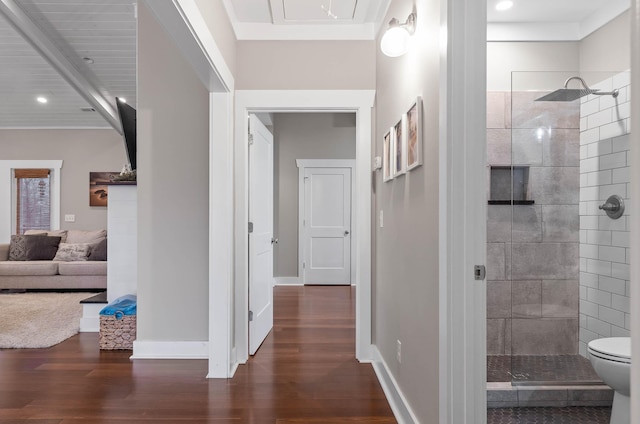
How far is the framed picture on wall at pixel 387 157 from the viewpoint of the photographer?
2616 mm

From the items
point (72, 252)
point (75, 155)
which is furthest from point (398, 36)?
point (75, 155)

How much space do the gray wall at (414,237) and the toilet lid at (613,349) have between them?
898 mm

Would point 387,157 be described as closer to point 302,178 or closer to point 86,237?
point 302,178

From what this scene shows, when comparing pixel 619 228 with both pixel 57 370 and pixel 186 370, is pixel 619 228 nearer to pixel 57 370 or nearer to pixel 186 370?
pixel 186 370

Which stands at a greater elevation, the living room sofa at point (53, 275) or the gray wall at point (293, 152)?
the gray wall at point (293, 152)

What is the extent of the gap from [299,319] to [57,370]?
2165 millimetres

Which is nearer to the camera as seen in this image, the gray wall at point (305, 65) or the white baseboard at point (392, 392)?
the white baseboard at point (392, 392)

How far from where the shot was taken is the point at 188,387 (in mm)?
2662

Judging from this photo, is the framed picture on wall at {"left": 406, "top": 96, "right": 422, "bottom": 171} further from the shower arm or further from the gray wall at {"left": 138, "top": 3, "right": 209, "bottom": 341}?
the gray wall at {"left": 138, "top": 3, "right": 209, "bottom": 341}

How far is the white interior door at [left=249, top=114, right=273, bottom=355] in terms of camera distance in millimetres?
→ 3242

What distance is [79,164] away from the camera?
24.5 ft

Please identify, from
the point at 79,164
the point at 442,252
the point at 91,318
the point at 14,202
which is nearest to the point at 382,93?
the point at 442,252

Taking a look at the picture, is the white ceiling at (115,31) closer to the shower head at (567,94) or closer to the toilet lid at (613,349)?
the shower head at (567,94)

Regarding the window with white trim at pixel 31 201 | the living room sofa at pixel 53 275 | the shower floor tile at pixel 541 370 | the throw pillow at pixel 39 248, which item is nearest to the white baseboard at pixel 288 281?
the living room sofa at pixel 53 275
